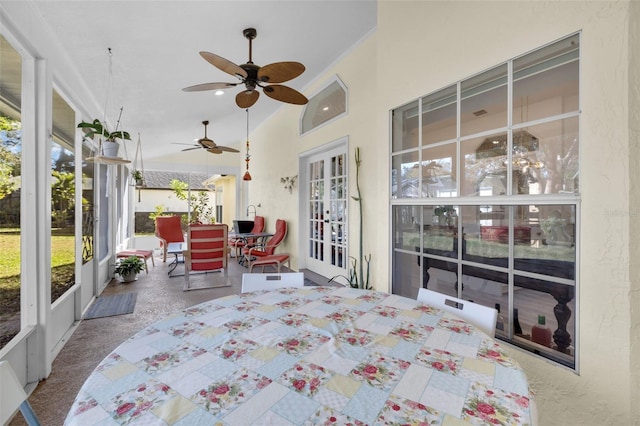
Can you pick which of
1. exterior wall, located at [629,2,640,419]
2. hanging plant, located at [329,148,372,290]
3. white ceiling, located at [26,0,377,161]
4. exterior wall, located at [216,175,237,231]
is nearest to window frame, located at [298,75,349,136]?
white ceiling, located at [26,0,377,161]

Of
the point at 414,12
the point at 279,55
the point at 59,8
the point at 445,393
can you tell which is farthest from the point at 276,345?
the point at 279,55

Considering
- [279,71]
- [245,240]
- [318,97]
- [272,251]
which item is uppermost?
[318,97]

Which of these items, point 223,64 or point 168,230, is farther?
point 168,230

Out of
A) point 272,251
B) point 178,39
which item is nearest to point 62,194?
point 178,39

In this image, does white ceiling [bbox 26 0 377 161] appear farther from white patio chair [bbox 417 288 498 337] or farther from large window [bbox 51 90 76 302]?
white patio chair [bbox 417 288 498 337]

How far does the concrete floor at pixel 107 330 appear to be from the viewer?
6.01 ft

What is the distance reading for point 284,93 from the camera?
2.88 metres

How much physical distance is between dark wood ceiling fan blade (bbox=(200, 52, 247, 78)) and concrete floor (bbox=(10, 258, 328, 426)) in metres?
2.48

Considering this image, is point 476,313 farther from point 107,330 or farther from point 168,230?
point 168,230

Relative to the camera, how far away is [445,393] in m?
0.77

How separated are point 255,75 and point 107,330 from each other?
2865mm

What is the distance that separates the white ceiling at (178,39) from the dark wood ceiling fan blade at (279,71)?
65 cm

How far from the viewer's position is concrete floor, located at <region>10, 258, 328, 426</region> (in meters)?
1.83

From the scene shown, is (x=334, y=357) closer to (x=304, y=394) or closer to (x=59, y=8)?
(x=304, y=394)
